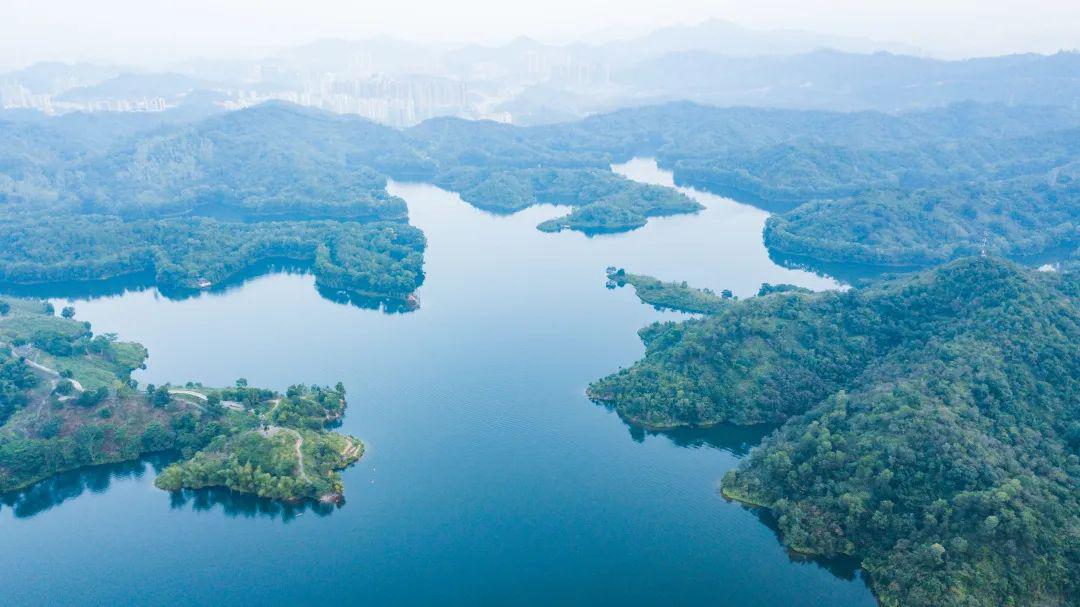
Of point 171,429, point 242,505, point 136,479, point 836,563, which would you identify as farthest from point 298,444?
point 836,563

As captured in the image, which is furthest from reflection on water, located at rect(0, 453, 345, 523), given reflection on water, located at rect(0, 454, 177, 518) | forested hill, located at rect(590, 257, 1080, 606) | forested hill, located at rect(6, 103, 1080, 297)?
forested hill, located at rect(6, 103, 1080, 297)

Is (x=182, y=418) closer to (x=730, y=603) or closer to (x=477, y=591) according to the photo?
(x=477, y=591)

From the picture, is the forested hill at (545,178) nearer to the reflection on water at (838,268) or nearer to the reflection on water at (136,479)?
the reflection on water at (838,268)

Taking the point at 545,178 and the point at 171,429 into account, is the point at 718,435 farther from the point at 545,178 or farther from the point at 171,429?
the point at 545,178

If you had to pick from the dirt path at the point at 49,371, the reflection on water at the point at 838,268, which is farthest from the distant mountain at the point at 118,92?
the reflection on water at the point at 838,268

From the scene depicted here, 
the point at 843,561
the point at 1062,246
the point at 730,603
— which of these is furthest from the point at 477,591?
the point at 1062,246

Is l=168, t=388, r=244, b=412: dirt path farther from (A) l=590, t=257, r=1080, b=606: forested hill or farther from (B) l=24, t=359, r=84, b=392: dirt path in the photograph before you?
(A) l=590, t=257, r=1080, b=606: forested hill
